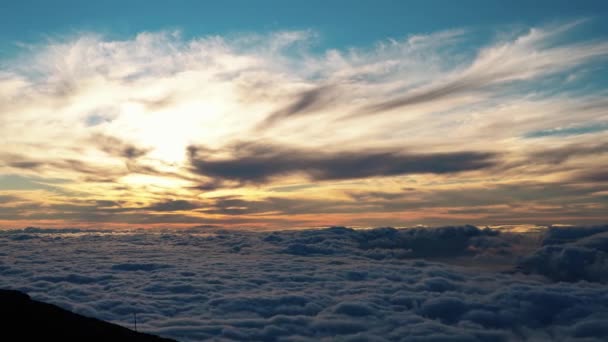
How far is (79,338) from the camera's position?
6519cm

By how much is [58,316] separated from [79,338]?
8.45m

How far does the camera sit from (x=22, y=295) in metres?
74.1

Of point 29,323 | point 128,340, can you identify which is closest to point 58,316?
point 29,323

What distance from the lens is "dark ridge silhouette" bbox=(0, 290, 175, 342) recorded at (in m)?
61.2

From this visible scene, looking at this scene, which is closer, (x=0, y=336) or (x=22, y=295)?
(x=0, y=336)

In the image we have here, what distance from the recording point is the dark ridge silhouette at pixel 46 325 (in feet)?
201

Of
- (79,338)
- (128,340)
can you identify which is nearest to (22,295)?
(79,338)

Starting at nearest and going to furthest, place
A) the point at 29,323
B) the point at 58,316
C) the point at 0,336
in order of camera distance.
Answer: the point at 0,336, the point at 29,323, the point at 58,316

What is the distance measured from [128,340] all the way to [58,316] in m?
13.9

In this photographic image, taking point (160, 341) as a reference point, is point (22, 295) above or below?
above

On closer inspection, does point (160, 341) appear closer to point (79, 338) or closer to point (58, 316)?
point (79, 338)

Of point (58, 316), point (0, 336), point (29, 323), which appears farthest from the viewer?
point (58, 316)

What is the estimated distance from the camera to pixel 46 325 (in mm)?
65375

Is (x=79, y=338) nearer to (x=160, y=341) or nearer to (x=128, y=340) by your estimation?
(x=128, y=340)
